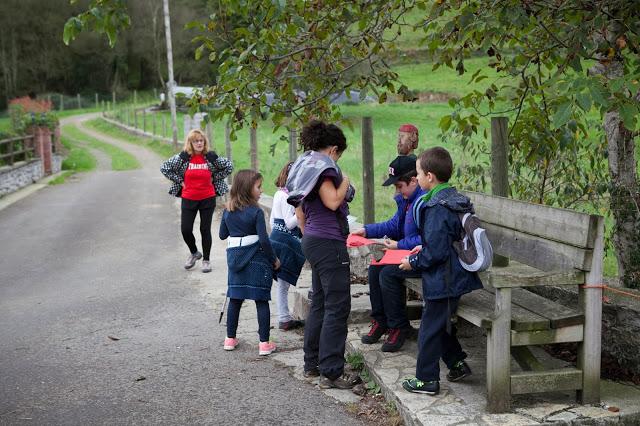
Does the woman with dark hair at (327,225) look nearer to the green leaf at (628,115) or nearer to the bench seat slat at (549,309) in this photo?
the bench seat slat at (549,309)

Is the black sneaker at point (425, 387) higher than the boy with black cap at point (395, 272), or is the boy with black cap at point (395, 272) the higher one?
the boy with black cap at point (395, 272)

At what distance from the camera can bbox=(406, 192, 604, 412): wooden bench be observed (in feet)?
14.5

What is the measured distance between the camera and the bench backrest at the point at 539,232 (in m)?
4.43

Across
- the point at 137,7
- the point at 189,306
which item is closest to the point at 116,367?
the point at 189,306

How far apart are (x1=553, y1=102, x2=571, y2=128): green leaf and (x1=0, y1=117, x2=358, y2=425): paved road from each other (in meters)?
2.23

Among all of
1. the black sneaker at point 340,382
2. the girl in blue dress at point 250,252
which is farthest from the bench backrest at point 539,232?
the girl in blue dress at point 250,252

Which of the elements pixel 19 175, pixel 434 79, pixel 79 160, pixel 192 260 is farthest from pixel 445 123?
pixel 434 79

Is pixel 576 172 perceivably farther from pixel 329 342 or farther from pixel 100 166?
pixel 100 166

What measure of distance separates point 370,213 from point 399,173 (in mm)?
2004

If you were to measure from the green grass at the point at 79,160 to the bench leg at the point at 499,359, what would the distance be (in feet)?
83.8

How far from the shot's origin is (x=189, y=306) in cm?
823

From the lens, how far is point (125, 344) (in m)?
6.84

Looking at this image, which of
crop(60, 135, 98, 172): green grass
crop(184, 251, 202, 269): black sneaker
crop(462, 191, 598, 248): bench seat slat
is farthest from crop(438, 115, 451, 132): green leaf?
crop(60, 135, 98, 172): green grass

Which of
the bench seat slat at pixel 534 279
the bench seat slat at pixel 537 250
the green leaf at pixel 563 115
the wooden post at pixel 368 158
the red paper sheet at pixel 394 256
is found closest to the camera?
the green leaf at pixel 563 115
